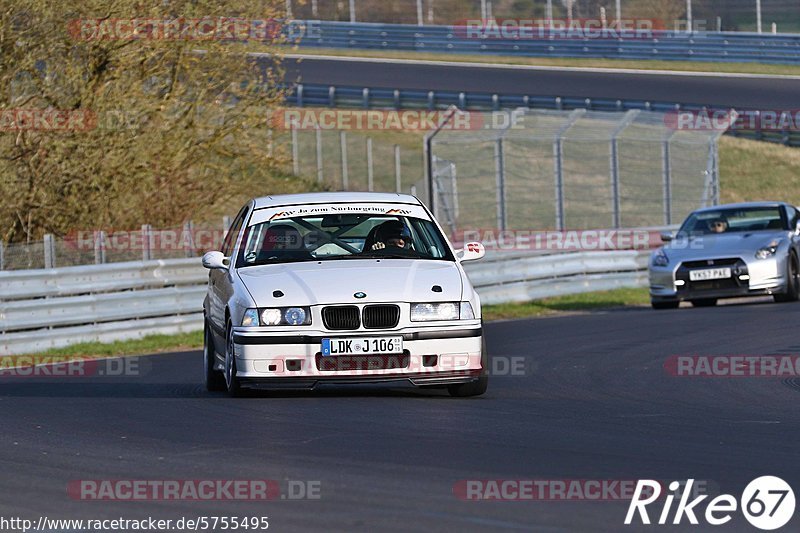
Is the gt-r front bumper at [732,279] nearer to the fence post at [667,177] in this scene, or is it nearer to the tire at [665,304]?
the tire at [665,304]

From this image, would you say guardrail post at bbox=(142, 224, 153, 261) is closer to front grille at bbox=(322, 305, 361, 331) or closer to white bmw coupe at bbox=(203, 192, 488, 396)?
white bmw coupe at bbox=(203, 192, 488, 396)

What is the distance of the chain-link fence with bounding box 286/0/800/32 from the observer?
3903cm

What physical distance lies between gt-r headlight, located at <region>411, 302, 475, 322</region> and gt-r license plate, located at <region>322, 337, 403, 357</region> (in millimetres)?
248

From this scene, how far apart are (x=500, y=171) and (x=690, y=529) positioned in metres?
20.1

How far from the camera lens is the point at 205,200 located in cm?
2295

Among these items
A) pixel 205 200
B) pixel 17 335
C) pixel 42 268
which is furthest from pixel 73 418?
pixel 205 200

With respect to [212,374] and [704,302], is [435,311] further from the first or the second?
[704,302]

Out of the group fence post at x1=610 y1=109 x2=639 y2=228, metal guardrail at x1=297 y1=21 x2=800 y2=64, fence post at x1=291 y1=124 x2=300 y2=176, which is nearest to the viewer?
fence post at x1=610 y1=109 x2=639 y2=228

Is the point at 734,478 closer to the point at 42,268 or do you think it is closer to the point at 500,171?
the point at 42,268

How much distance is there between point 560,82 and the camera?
130 feet

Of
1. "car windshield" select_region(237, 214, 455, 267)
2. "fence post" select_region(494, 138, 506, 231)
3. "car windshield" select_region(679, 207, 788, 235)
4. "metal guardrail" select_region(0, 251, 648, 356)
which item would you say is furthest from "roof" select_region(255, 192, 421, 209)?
"fence post" select_region(494, 138, 506, 231)

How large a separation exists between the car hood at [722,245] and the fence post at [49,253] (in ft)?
25.7

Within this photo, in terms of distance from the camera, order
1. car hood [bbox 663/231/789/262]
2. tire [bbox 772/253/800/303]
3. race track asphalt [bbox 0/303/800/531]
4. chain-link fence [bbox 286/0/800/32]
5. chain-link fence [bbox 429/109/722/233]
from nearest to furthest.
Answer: race track asphalt [bbox 0/303/800/531] → car hood [bbox 663/231/789/262] → tire [bbox 772/253/800/303] → chain-link fence [bbox 429/109/722/233] → chain-link fence [bbox 286/0/800/32]

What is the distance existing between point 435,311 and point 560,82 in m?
30.2
